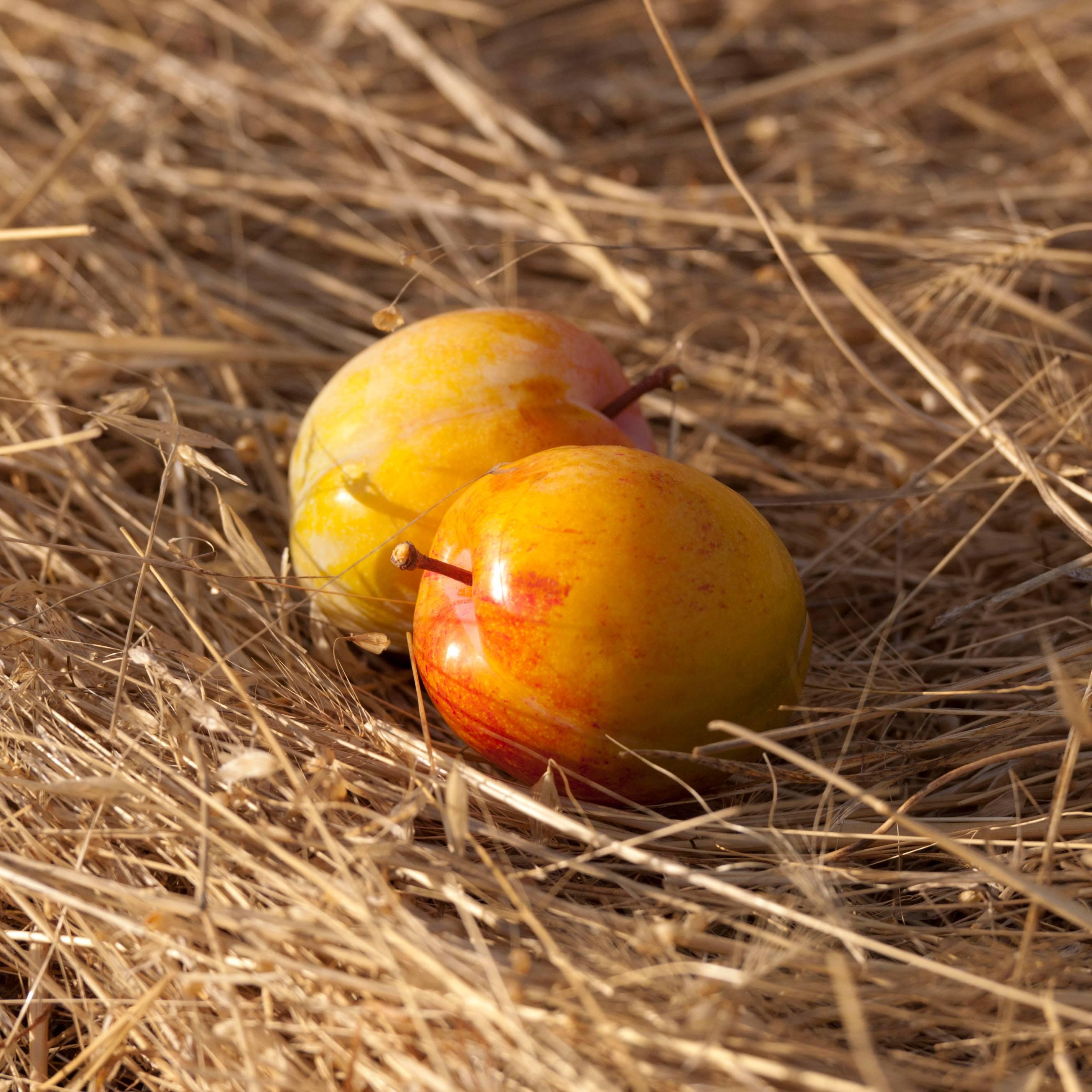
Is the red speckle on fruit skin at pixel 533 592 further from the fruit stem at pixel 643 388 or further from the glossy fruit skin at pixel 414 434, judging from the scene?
the fruit stem at pixel 643 388

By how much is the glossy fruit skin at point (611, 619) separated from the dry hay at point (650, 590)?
0.30 feet

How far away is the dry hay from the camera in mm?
1091

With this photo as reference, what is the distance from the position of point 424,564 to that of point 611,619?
0.27 m

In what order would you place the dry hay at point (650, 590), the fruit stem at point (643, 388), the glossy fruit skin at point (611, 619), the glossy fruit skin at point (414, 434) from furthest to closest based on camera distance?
the fruit stem at point (643, 388) → the glossy fruit skin at point (414, 434) → the glossy fruit skin at point (611, 619) → the dry hay at point (650, 590)

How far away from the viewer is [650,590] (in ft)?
4.15

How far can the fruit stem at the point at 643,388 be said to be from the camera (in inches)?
64.1

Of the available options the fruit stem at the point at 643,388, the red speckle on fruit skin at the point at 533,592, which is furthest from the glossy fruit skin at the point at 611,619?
the fruit stem at the point at 643,388

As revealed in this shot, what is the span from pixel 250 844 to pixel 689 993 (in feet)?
1.88

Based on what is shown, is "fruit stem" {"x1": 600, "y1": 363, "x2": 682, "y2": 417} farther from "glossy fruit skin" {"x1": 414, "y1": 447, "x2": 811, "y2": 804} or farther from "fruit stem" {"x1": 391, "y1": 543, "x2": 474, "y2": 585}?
"fruit stem" {"x1": 391, "y1": 543, "x2": 474, "y2": 585}

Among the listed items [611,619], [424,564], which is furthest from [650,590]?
[424,564]

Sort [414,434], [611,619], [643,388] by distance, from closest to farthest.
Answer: [611,619] → [414,434] → [643,388]

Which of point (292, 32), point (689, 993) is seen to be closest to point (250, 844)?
point (689, 993)

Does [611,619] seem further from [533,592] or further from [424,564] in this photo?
[424,564]

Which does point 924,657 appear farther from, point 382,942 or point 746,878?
point 382,942
